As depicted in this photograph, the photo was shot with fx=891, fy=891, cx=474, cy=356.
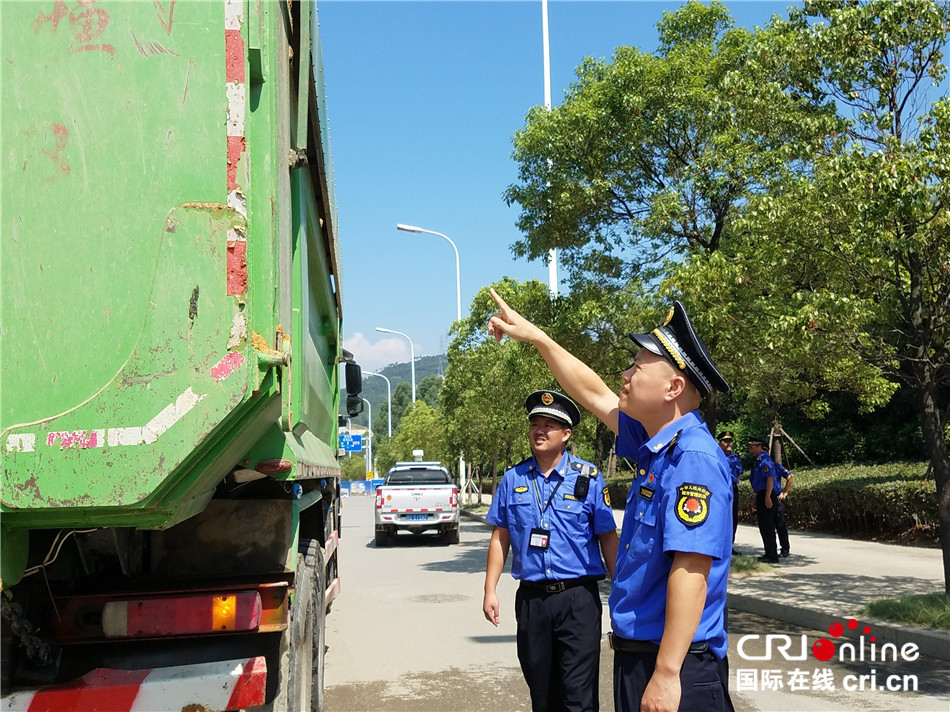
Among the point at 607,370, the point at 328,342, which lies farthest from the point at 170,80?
the point at 607,370

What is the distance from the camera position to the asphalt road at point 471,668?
624cm

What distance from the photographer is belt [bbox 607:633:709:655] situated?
9.27ft

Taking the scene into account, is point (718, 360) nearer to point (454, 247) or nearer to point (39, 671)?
point (39, 671)

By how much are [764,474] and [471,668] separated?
21.8 ft

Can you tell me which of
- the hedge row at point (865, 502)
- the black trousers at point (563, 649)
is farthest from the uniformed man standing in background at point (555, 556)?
the hedge row at point (865, 502)

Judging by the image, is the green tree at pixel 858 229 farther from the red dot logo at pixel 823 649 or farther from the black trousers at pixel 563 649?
the black trousers at pixel 563 649

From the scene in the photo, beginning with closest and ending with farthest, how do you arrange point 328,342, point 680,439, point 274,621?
point 680,439 → point 274,621 → point 328,342

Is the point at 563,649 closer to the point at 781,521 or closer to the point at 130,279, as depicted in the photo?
the point at 130,279

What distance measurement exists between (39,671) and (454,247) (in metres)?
32.8

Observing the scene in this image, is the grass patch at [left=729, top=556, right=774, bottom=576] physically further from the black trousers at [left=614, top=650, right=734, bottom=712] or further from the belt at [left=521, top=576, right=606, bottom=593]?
the black trousers at [left=614, top=650, right=734, bottom=712]

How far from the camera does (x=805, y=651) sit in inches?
304

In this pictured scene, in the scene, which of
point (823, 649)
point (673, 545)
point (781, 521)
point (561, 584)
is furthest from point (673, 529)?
point (781, 521)

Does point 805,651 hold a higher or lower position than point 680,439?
lower

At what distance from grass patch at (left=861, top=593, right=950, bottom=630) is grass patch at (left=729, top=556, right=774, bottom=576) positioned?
10.9 ft
